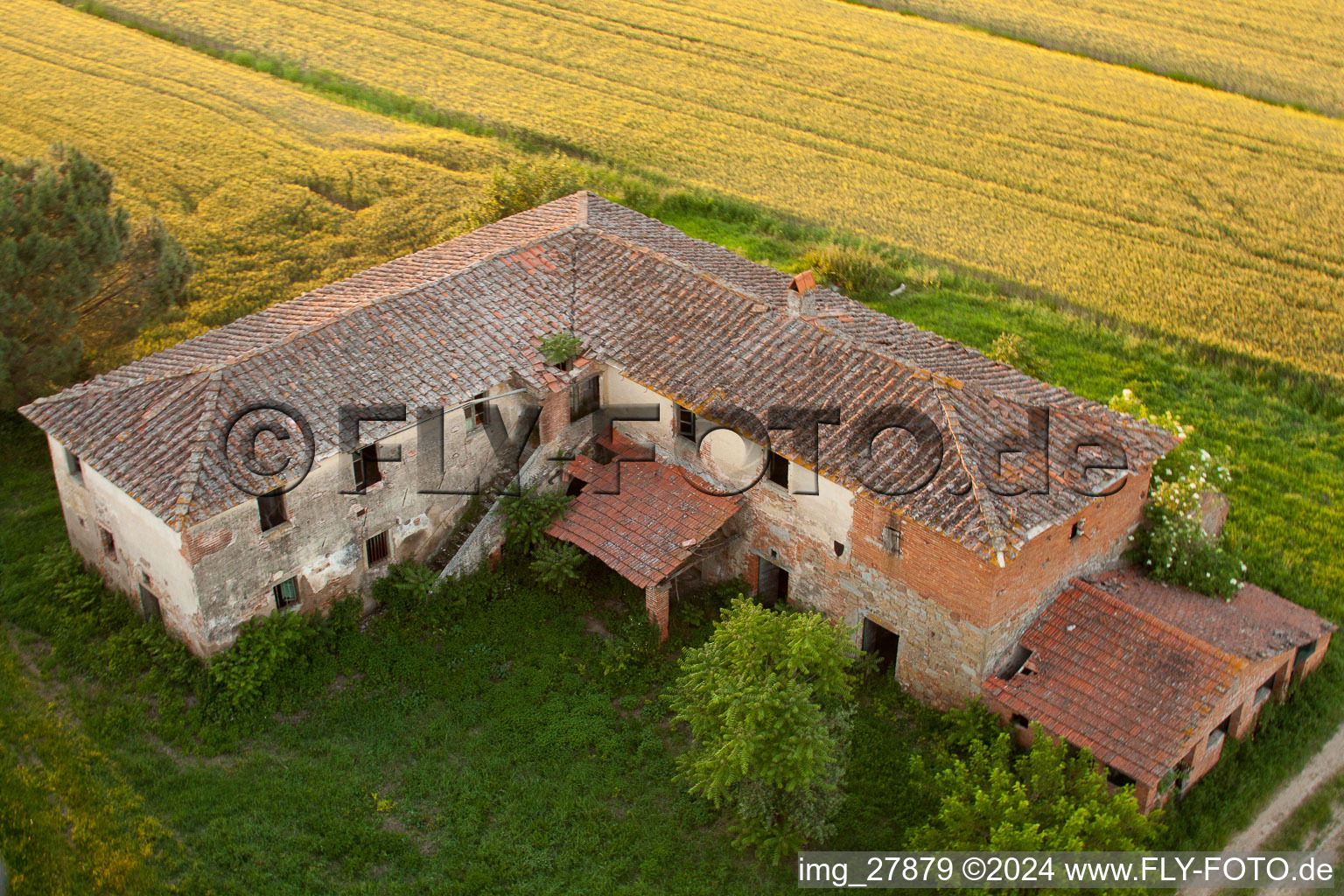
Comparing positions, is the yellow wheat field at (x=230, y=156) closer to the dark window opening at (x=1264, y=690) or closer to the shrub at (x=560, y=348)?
the shrub at (x=560, y=348)

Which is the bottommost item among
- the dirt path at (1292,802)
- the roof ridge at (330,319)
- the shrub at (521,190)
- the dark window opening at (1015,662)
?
the dirt path at (1292,802)

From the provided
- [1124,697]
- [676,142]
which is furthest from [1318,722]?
[676,142]

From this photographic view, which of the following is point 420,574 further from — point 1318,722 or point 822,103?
point 822,103

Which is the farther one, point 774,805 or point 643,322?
point 643,322

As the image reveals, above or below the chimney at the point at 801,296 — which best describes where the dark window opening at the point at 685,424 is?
below

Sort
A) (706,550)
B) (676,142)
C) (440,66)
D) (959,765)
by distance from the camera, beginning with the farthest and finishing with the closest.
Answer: (440,66), (676,142), (706,550), (959,765)

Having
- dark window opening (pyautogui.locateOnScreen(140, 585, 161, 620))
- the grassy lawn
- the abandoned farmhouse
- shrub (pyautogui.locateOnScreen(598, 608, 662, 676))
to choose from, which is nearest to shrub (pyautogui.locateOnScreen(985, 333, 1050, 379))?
the abandoned farmhouse

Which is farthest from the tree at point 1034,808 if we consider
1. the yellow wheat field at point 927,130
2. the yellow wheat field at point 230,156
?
the yellow wheat field at point 230,156
